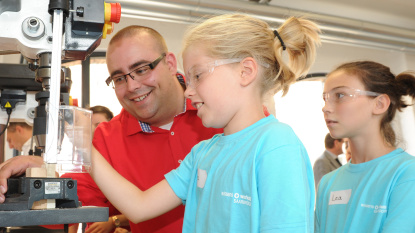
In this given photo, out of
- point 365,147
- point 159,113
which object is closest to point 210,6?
point 159,113

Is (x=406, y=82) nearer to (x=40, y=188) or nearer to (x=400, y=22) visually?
(x=40, y=188)

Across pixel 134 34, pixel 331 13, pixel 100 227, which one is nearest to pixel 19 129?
pixel 100 227

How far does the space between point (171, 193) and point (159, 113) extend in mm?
730

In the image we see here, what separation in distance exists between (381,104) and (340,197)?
1.56ft

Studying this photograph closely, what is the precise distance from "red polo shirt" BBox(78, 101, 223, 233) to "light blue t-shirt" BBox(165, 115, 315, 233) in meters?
0.56

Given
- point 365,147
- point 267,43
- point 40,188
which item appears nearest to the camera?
point 40,188

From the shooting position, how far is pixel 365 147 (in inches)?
74.2

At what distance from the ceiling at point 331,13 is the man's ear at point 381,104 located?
8.04 feet

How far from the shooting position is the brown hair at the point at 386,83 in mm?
1964

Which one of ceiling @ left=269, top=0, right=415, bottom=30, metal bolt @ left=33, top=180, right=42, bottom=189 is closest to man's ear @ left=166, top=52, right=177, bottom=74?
metal bolt @ left=33, top=180, right=42, bottom=189

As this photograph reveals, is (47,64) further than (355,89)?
No

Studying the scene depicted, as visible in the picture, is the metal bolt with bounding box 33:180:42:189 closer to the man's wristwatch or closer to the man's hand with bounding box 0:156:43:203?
the man's hand with bounding box 0:156:43:203

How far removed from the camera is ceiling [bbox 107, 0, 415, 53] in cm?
492

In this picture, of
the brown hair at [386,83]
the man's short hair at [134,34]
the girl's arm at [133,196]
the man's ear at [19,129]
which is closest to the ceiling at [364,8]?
the man's ear at [19,129]
